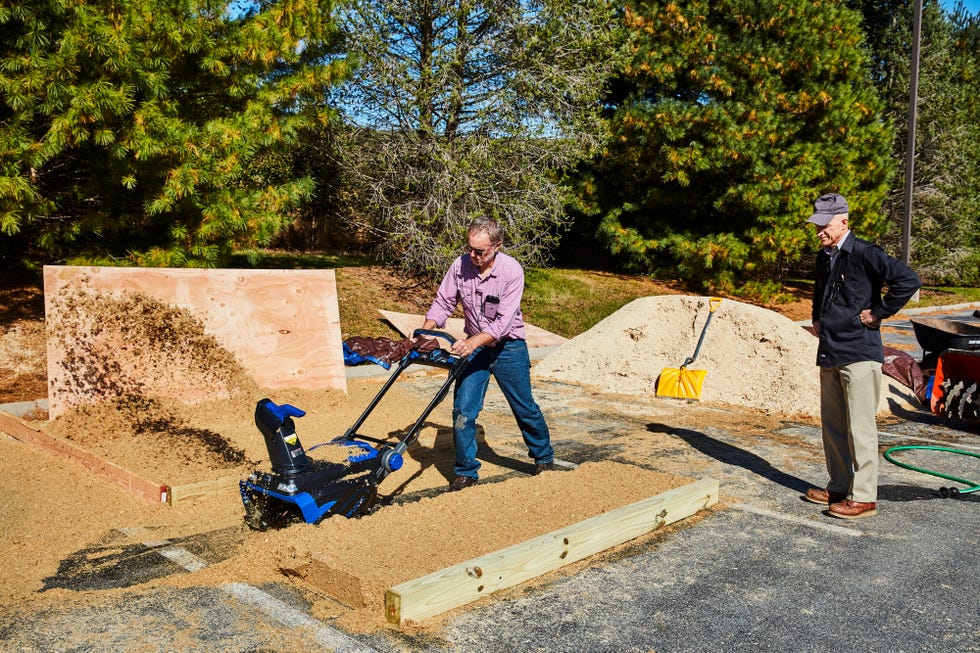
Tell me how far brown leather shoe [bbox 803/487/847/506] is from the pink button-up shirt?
2.38 meters

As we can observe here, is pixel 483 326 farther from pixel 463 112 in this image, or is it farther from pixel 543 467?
Result: pixel 463 112

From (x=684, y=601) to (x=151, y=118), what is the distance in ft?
26.7

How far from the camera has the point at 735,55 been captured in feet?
67.3

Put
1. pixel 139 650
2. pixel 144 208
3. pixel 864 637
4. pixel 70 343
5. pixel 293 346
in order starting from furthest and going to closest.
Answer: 1. pixel 144 208
2. pixel 293 346
3. pixel 70 343
4. pixel 864 637
5. pixel 139 650

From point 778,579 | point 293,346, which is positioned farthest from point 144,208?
point 778,579

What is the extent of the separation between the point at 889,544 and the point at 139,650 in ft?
14.0

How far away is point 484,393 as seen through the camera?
5754 mm

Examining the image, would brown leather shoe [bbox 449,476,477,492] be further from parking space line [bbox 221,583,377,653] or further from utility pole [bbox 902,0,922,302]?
utility pole [bbox 902,0,922,302]

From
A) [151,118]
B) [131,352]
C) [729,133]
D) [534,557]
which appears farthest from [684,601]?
[729,133]

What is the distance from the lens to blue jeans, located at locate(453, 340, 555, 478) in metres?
5.71

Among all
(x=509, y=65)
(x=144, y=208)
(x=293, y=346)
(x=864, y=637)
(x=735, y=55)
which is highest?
(x=735, y=55)

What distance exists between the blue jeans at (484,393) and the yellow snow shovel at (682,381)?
4215 mm

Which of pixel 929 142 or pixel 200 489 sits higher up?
pixel 929 142

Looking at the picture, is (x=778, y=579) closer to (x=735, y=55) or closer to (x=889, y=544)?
(x=889, y=544)
